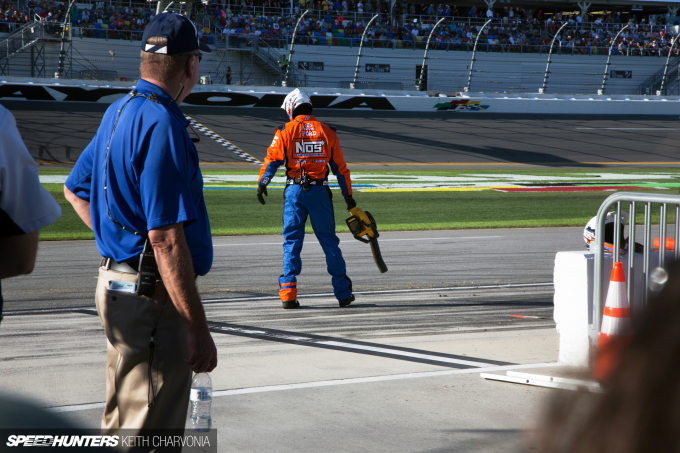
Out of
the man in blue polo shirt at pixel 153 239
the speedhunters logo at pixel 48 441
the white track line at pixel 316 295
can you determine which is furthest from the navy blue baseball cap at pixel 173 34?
the white track line at pixel 316 295

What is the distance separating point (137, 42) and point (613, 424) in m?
39.1

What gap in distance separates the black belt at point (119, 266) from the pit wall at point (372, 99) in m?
28.0

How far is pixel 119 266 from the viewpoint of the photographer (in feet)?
8.53

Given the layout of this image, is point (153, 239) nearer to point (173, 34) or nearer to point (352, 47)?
point (173, 34)

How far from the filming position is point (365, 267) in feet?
30.7

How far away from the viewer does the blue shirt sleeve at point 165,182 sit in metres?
2.38

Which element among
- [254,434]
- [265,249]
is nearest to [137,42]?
[265,249]

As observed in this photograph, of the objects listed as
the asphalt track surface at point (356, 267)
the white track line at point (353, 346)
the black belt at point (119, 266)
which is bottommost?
the asphalt track surface at point (356, 267)

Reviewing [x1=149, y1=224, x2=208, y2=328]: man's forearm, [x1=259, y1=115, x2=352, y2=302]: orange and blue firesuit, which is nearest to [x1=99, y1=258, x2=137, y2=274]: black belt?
[x1=149, y1=224, x2=208, y2=328]: man's forearm

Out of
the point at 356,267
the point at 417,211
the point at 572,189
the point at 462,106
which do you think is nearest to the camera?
the point at 356,267

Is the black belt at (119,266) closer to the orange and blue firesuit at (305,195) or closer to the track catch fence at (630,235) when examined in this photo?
the track catch fence at (630,235)

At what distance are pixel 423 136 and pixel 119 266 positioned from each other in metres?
27.6

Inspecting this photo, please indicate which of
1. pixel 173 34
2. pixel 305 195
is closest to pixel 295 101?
pixel 305 195

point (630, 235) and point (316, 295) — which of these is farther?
point (316, 295)
